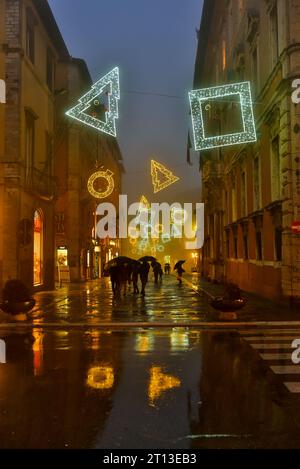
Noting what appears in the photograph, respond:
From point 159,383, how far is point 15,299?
8.84 metres

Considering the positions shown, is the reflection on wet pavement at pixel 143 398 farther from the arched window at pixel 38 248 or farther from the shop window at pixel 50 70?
the shop window at pixel 50 70

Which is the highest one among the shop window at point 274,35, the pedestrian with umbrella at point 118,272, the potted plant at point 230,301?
the shop window at point 274,35

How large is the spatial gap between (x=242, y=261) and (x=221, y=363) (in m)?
18.1

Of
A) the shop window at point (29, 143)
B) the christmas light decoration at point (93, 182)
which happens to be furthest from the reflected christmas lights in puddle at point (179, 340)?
the christmas light decoration at point (93, 182)

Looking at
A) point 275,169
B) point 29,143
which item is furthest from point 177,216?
point 275,169

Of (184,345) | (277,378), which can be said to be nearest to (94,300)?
(184,345)

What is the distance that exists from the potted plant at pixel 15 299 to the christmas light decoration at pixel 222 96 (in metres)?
8.64

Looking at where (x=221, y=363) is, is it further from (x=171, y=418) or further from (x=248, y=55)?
(x=248, y=55)

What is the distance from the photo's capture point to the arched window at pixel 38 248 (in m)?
26.3

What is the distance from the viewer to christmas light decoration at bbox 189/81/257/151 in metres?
19.5

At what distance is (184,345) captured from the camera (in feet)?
37.6

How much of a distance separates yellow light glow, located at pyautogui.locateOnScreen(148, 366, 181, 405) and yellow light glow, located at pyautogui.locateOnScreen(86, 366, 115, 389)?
0.61 m

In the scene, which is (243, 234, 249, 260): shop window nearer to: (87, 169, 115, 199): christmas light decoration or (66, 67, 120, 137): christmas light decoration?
(66, 67, 120, 137): christmas light decoration

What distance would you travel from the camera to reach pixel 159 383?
7.77m
